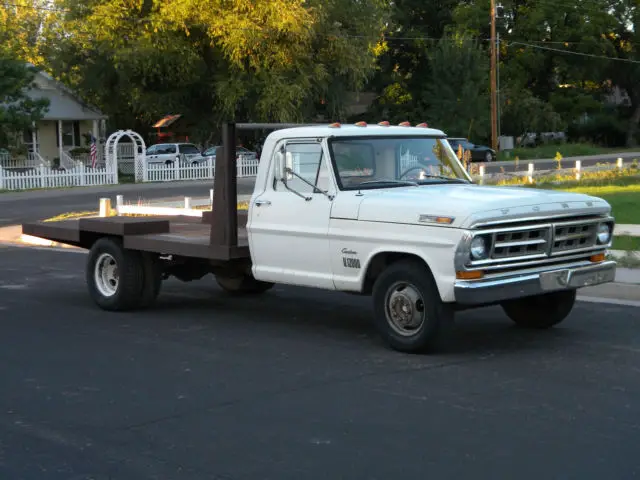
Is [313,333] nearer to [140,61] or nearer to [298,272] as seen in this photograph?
[298,272]

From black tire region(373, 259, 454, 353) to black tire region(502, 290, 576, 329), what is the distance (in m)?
1.43

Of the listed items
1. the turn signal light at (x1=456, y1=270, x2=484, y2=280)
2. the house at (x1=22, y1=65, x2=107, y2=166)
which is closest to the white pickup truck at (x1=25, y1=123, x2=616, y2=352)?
the turn signal light at (x1=456, y1=270, x2=484, y2=280)

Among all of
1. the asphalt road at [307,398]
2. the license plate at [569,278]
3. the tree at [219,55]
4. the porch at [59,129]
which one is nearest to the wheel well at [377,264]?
the asphalt road at [307,398]

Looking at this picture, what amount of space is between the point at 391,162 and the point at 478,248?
1.77 m

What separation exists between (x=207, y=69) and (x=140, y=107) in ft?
13.2

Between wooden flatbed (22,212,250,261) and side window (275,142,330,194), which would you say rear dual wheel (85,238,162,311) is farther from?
side window (275,142,330,194)

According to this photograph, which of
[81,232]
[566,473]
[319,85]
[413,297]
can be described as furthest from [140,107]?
[566,473]

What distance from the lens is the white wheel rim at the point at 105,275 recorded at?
11266 mm

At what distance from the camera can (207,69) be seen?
49.4m

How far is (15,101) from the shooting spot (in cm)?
4341

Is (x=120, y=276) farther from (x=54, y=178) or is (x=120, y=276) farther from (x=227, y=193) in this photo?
(x=54, y=178)

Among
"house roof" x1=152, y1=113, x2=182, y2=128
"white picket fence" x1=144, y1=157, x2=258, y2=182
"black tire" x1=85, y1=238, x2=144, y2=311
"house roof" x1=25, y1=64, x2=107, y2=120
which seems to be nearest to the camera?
"black tire" x1=85, y1=238, x2=144, y2=311

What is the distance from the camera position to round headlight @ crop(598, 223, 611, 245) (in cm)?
901

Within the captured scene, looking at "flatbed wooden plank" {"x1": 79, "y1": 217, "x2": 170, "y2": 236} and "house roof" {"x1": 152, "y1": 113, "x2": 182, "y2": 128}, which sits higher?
"house roof" {"x1": 152, "y1": 113, "x2": 182, "y2": 128}
